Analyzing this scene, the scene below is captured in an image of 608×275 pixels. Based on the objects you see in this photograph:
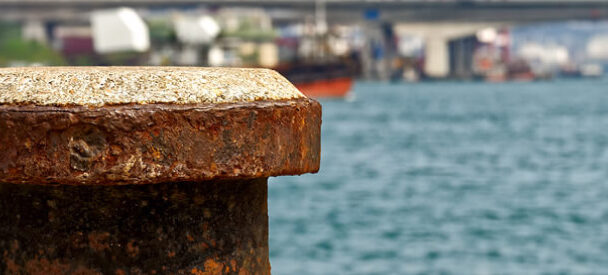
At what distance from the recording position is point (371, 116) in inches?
2285

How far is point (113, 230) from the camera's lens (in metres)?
2.52

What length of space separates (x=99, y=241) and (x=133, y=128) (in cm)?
36

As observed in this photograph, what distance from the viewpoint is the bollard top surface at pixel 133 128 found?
232cm

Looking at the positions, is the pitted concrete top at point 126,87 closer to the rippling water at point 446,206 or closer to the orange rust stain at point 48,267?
the orange rust stain at point 48,267

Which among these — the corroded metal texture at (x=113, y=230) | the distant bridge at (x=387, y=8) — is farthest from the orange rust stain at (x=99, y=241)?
the distant bridge at (x=387, y=8)

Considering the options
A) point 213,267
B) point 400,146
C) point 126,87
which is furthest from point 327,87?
point 126,87

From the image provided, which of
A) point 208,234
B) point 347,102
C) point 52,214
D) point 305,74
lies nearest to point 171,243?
point 208,234

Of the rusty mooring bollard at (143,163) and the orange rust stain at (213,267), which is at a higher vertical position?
the rusty mooring bollard at (143,163)

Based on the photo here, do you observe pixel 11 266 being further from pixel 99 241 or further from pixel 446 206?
pixel 446 206

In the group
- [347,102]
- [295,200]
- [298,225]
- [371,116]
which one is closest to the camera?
[298,225]

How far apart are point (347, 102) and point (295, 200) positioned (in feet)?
178

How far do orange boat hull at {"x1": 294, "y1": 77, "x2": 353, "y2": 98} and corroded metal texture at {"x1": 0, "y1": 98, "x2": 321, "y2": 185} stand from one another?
63079 millimetres

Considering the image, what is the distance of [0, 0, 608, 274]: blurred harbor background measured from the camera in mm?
16422

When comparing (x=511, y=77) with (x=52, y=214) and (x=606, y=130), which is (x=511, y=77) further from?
(x=52, y=214)
